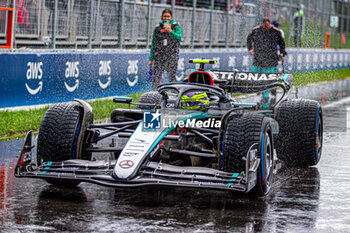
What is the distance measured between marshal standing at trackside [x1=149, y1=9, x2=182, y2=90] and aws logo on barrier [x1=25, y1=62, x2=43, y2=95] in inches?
107

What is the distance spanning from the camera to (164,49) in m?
15.0

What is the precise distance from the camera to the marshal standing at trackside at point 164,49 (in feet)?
48.7

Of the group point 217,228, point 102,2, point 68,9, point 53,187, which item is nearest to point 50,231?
point 217,228

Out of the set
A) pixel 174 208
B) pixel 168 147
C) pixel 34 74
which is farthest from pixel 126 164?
pixel 34 74

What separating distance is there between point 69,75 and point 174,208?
7.97m

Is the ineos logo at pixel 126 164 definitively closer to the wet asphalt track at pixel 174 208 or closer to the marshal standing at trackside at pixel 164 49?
the wet asphalt track at pixel 174 208

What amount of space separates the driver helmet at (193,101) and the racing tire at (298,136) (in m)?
1.42

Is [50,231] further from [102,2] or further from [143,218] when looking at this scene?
[102,2]


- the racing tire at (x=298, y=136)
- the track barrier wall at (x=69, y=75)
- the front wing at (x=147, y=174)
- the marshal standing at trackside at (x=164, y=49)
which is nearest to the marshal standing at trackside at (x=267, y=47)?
the marshal standing at trackside at (x=164, y=49)

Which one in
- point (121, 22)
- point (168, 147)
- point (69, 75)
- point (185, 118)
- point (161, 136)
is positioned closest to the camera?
point (161, 136)

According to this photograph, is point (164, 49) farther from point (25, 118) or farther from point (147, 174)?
point (147, 174)

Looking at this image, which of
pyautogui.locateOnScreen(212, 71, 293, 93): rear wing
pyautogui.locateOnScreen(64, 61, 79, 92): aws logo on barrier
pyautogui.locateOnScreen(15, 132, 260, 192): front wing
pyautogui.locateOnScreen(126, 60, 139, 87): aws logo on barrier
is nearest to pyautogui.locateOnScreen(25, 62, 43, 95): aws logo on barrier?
pyautogui.locateOnScreen(64, 61, 79, 92): aws logo on barrier

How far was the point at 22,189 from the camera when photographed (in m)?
6.95

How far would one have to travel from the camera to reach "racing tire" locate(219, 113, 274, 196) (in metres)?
6.50
